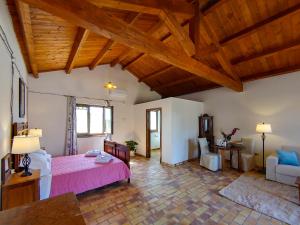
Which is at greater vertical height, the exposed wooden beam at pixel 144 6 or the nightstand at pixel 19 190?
the exposed wooden beam at pixel 144 6

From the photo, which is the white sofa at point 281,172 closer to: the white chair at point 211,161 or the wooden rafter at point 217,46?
the white chair at point 211,161

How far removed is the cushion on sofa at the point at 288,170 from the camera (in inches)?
140

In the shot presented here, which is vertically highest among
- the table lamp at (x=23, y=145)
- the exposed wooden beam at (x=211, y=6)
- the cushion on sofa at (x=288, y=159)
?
the exposed wooden beam at (x=211, y=6)

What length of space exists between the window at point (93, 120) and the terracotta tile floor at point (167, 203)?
102 inches

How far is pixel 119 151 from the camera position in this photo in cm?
410

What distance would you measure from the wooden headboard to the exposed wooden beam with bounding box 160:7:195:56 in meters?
2.54

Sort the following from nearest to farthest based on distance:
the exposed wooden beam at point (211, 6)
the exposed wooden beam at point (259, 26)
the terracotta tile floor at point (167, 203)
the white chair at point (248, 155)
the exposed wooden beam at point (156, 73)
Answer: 1. the terracotta tile floor at point (167, 203)
2. the exposed wooden beam at point (259, 26)
3. the exposed wooden beam at point (211, 6)
4. the white chair at point (248, 155)
5. the exposed wooden beam at point (156, 73)

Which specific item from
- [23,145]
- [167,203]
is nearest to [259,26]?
[167,203]

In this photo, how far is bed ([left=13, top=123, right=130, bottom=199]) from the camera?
2.64 m

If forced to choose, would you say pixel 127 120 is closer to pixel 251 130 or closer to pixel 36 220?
pixel 251 130

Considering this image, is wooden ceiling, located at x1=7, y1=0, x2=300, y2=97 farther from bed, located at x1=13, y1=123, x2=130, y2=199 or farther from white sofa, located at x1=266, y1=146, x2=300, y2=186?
white sofa, located at x1=266, y1=146, x2=300, y2=186

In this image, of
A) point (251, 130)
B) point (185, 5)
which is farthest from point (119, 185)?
point (251, 130)

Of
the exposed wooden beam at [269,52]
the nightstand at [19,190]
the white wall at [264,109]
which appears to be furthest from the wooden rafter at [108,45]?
the white wall at [264,109]

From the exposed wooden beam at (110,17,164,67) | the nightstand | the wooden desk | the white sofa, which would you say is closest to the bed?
the nightstand
